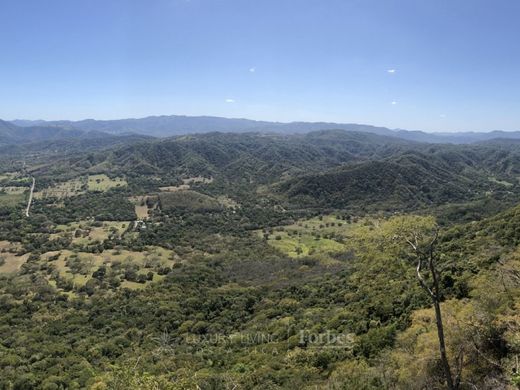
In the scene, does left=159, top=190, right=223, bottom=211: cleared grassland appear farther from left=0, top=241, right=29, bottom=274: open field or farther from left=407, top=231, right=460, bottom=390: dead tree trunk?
left=407, top=231, right=460, bottom=390: dead tree trunk

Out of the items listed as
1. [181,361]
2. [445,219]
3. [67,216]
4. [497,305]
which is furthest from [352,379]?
[67,216]

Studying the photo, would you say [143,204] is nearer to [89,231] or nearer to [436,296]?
[89,231]

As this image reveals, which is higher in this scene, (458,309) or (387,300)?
(458,309)

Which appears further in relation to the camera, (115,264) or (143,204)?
(143,204)

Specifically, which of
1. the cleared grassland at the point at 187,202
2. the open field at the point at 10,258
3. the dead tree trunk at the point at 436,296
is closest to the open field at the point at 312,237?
the cleared grassland at the point at 187,202

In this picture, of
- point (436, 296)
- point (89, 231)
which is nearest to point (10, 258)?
point (89, 231)

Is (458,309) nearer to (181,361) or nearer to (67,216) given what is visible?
(181,361)

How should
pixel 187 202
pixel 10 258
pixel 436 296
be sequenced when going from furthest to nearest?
pixel 187 202, pixel 10 258, pixel 436 296

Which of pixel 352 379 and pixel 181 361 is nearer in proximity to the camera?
pixel 352 379

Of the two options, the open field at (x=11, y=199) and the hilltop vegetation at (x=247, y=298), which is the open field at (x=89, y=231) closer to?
the hilltop vegetation at (x=247, y=298)
